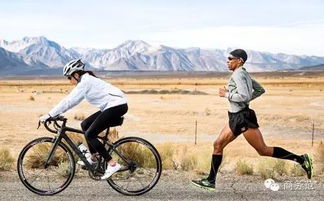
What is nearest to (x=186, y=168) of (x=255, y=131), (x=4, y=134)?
(x=255, y=131)

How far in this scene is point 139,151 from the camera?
8375 millimetres

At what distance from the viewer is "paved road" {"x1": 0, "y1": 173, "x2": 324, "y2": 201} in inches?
272

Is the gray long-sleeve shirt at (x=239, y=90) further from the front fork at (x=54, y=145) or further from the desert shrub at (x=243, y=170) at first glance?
the front fork at (x=54, y=145)

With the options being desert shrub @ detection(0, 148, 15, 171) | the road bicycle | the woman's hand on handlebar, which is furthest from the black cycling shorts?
desert shrub @ detection(0, 148, 15, 171)

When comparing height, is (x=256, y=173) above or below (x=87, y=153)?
below

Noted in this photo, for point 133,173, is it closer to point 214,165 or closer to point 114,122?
point 114,122

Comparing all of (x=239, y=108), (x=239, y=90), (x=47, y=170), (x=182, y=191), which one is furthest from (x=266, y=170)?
(x=47, y=170)

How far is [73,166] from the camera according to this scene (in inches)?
279

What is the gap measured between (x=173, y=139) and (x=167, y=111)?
13723 mm

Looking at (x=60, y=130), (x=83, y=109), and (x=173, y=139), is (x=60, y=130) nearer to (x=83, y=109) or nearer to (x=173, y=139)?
(x=173, y=139)

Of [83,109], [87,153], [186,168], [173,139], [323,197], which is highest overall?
[87,153]

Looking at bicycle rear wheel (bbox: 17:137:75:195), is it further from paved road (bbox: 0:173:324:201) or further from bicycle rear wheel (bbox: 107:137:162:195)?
bicycle rear wheel (bbox: 107:137:162:195)

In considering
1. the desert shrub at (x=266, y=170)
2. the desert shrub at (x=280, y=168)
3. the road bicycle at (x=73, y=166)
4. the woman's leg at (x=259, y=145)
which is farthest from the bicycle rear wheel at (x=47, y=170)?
the desert shrub at (x=280, y=168)

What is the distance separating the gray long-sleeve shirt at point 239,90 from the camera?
686 cm
